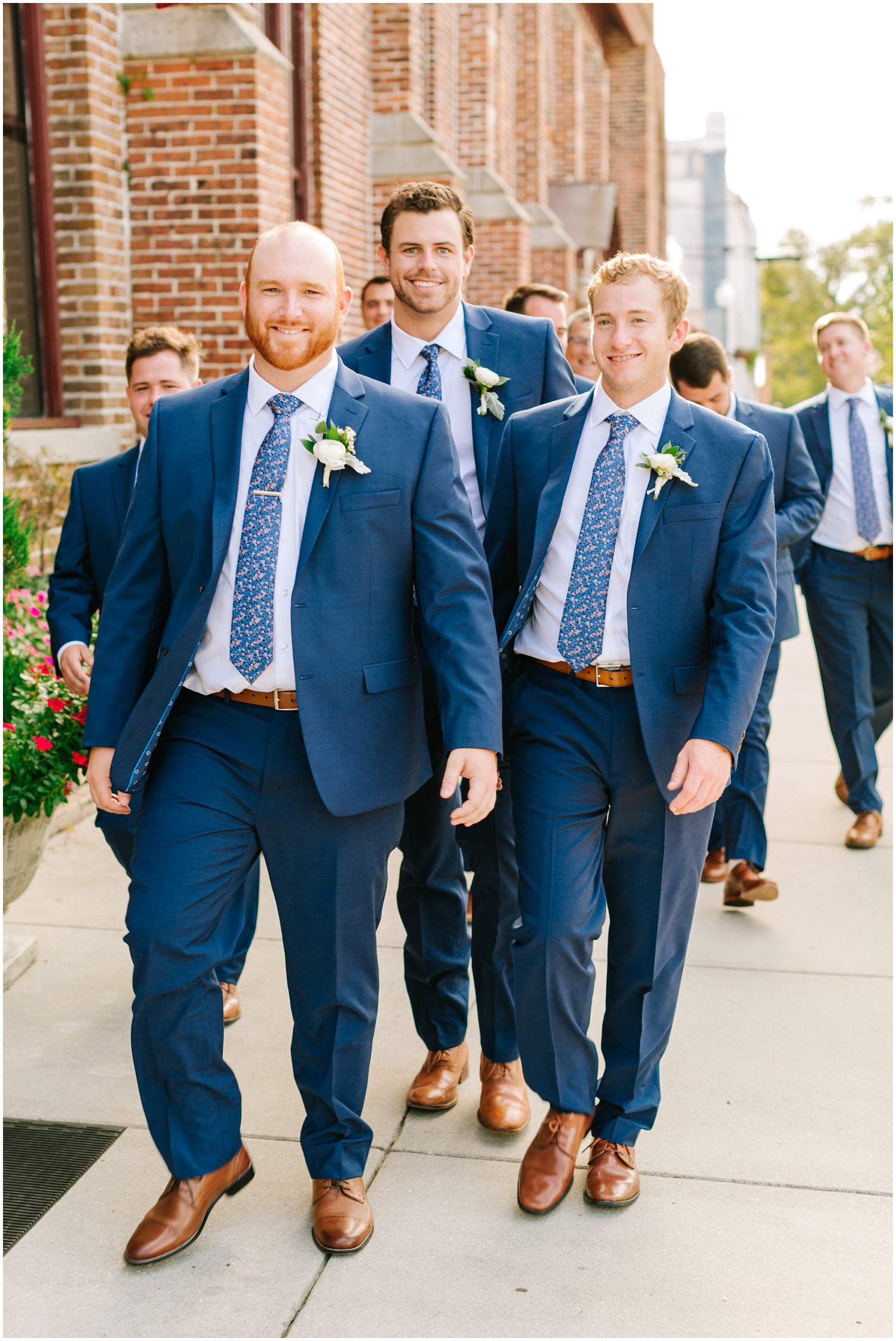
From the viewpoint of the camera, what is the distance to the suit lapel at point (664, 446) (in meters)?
3.32

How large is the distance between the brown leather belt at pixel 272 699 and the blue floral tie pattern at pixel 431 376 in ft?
4.39

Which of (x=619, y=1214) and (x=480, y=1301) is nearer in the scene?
(x=480, y=1301)

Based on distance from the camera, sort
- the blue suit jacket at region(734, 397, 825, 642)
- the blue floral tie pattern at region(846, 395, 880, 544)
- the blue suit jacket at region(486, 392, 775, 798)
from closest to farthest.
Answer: the blue suit jacket at region(486, 392, 775, 798) < the blue suit jacket at region(734, 397, 825, 642) < the blue floral tie pattern at region(846, 395, 880, 544)

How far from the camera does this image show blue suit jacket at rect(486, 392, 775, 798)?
3.28 metres

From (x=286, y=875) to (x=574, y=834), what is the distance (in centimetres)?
72

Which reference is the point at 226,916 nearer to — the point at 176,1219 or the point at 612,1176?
the point at 176,1219

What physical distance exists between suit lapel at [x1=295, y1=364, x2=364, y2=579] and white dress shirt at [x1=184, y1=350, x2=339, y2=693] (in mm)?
20

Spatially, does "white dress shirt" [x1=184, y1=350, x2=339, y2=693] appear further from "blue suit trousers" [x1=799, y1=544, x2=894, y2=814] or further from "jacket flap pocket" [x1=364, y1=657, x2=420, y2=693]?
"blue suit trousers" [x1=799, y1=544, x2=894, y2=814]

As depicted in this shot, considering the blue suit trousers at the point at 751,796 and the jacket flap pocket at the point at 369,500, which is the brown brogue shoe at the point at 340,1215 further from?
the blue suit trousers at the point at 751,796

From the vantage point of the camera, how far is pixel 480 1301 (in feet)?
10.1

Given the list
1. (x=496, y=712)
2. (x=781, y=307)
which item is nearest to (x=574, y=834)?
Result: (x=496, y=712)

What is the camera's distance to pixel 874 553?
21.7 feet

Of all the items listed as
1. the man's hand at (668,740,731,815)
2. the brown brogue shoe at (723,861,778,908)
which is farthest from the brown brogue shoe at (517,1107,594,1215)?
the brown brogue shoe at (723,861,778,908)

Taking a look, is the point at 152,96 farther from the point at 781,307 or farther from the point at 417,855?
the point at 781,307
